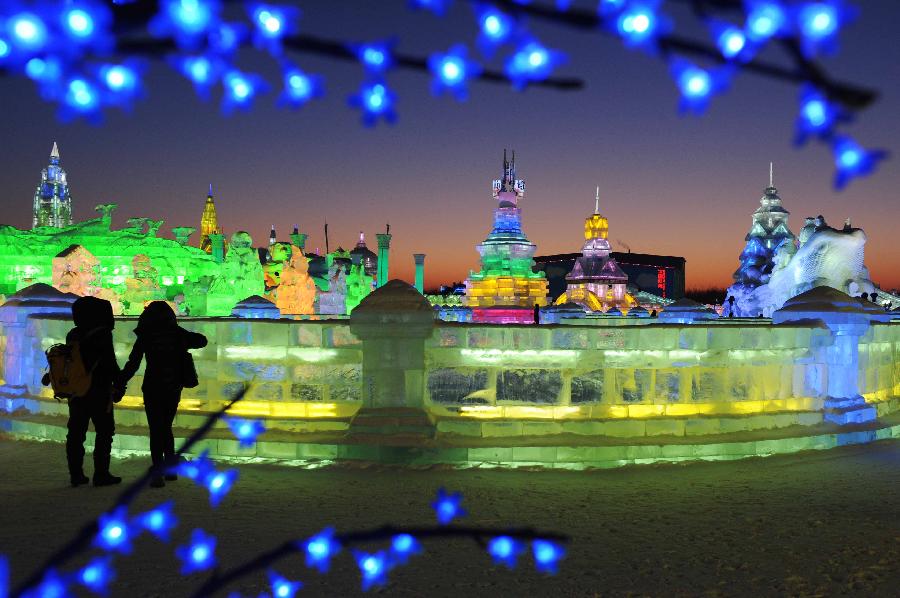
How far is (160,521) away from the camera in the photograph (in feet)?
15.9

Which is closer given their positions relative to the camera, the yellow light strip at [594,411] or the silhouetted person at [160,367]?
the silhouetted person at [160,367]

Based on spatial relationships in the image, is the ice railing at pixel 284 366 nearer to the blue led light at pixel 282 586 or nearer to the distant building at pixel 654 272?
the blue led light at pixel 282 586

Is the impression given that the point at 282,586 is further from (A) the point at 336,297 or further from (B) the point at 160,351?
(A) the point at 336,297

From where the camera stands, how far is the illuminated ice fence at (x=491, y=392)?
6820 mm

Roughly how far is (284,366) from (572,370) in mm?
2762

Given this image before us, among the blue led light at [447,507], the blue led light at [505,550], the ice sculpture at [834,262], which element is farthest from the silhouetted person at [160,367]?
the ice sculpture at [834,262]

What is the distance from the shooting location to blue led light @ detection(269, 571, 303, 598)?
3.68 meters

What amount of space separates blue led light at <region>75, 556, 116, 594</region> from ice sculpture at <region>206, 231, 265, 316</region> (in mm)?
27127

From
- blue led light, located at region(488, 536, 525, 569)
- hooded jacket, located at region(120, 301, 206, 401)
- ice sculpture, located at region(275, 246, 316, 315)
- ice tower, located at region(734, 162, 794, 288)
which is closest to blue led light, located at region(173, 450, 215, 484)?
hooded jacket, located at region(120, 301, 206, 401)

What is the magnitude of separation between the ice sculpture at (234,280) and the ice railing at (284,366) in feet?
77.4

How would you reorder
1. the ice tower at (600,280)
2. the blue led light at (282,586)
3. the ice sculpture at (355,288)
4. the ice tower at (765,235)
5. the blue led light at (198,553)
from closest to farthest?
1. the blue led light at (282,586)
2. the blue led light at (198,553)
3. the ice sculpture at (355,288)
4. the ice tower at (765,235)
5. the ice tower at (600,280)

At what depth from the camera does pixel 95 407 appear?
5.90 metres

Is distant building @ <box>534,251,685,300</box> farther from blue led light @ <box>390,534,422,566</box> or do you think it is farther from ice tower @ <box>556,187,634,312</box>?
blue led light @ <box>390,534,422,566</box>

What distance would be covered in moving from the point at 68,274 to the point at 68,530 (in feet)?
82.9
